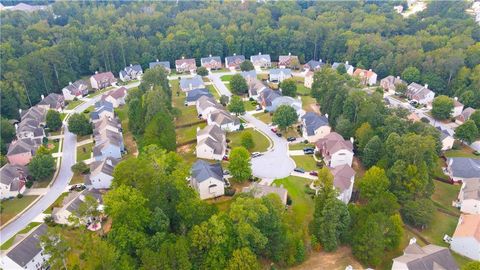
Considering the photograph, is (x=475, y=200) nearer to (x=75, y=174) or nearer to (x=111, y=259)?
(x=111, y=259)

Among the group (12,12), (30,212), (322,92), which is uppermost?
(12,12)

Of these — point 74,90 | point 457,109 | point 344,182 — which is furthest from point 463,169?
point 74,90

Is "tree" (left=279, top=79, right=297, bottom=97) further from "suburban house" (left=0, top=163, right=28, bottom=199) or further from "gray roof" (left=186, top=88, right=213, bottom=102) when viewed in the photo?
"suburban house" (left=0, top=163, right=28, bottom=199)

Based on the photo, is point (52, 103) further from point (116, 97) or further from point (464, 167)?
point (464, 167)

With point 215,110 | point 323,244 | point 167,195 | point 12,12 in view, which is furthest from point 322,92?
point 12,12

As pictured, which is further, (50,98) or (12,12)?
(12,12)

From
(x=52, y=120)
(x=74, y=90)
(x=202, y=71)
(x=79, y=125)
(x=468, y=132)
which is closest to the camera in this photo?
(x=468, y=132)
